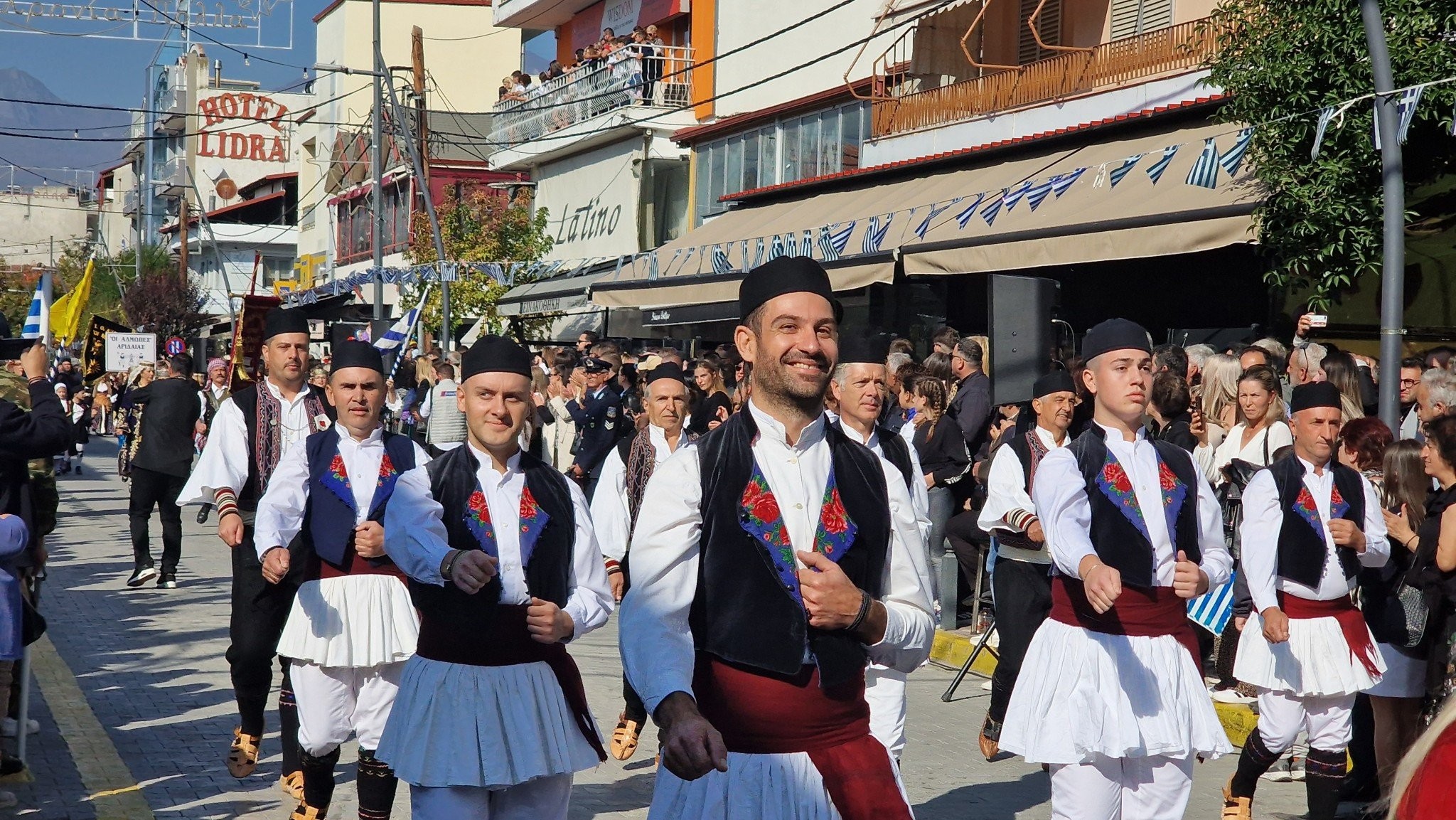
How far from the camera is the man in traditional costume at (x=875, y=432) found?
260 inches

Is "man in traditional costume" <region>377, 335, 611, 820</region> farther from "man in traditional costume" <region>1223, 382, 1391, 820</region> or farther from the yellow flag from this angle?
the yellow flag

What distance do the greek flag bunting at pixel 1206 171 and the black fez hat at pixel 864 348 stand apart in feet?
21.8

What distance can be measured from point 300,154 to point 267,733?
6130cm

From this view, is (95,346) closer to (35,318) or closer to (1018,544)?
(35,318)

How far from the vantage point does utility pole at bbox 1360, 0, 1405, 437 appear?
30.0 feet

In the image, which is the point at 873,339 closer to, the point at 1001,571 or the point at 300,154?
the point at 1001,571

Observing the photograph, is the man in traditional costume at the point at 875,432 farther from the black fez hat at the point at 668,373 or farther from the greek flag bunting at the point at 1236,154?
the greek flag bunting at the point at 1236,154

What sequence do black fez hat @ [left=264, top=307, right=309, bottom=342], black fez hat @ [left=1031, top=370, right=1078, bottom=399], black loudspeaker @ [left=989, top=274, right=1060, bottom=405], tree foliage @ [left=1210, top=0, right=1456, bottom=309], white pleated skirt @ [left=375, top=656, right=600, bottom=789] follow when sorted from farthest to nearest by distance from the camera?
1. tree foliage @ [left=1210, top=0, right=1456, bottom=309]
2. black loudspeaker @ [left=989, top=274, right=1060, bottom=405]
3. black fez hat @ [left=1031, top=370, right=1078, bottom=399]
4. black fez hat @ [left=264, top=307, right=309, bottom=342]
5. white pleated skirt @ [left=375, top=656, right=600, bottom=789]

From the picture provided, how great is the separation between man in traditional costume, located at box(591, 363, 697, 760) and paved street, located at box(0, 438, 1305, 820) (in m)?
0.28

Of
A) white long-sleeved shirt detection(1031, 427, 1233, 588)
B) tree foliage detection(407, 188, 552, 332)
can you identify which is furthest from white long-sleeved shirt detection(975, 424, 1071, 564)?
tree foliage detection(407, 188, 552, 332)

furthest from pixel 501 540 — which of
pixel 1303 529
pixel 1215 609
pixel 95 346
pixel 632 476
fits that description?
pixel 95 346

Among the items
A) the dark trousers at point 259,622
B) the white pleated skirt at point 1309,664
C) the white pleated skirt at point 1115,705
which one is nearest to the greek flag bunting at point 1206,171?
the white pleated skirt at point 1309,664

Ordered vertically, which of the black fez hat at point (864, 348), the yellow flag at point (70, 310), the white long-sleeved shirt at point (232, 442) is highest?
the yellow flag at point (70, 310)

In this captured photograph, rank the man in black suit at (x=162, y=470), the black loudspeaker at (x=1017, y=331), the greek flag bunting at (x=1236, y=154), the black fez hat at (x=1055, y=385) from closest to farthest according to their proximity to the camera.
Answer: the black fez hat at (x=1055, y=385), the black loudspeaker at (x=1017, y=331), the greek flag bunting at (x=1236, y=154), the man in black suit at (x=162, y=470)
